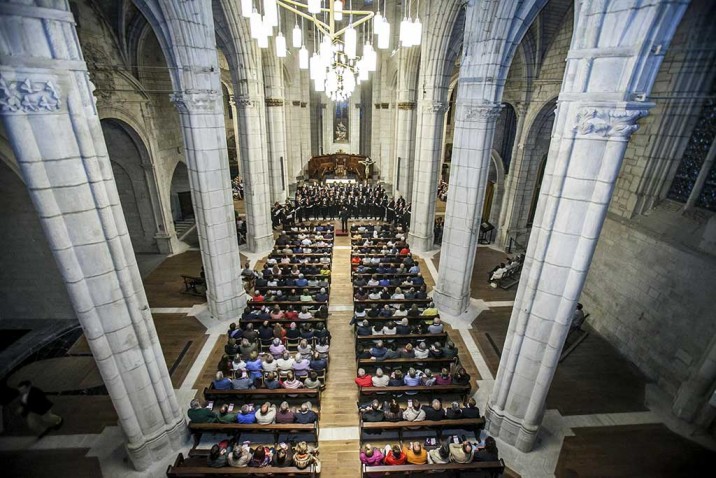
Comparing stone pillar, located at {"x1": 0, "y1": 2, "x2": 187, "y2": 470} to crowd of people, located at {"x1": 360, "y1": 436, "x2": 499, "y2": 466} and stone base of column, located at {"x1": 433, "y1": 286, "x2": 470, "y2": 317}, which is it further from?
stone base of column, located at {"x1": 433, "y1": 286, "x2": 470, "y2": 317}

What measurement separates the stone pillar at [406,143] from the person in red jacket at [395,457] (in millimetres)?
15424

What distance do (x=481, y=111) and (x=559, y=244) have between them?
5163 millimetres

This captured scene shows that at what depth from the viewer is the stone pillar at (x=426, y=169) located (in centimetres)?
1390

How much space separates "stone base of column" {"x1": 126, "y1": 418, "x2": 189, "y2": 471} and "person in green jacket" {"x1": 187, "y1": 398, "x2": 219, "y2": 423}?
0.22m

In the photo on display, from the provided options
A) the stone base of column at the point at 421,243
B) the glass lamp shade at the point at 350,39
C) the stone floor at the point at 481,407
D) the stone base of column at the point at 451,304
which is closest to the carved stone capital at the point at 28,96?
the stone floor at the point at 481,407

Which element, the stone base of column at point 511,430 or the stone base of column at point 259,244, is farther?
the stone base of column at point 259,244

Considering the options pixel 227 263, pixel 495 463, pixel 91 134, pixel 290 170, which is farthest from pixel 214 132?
pixel 290 170

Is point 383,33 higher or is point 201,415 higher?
point 383,33

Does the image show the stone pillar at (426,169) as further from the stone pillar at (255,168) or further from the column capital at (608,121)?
the column capital at (608,121)

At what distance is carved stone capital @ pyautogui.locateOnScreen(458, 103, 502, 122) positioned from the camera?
921cm

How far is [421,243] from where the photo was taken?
1617 cm

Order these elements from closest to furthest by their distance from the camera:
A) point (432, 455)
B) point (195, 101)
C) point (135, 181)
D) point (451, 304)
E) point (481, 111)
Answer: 1. point (432, 455)
2. point (195, 101)
3. point (481, 111)
4. point (451, 304)
5. point (135, 181)

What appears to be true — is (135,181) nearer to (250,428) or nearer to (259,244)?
(259,244)

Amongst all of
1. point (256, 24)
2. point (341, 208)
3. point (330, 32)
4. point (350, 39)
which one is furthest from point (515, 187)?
point (256, 24)
